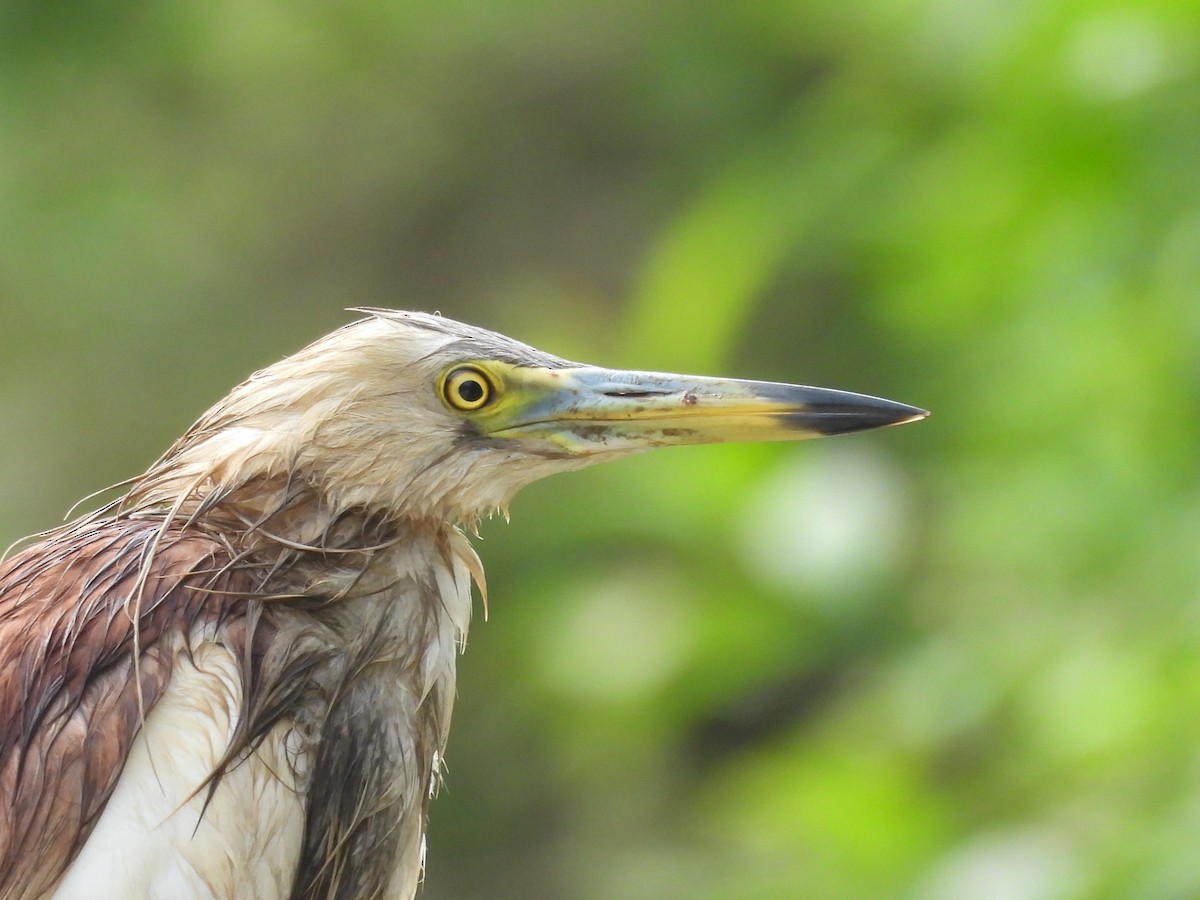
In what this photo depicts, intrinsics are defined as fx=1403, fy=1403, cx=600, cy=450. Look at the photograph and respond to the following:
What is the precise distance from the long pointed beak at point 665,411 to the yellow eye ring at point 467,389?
0.16 feet

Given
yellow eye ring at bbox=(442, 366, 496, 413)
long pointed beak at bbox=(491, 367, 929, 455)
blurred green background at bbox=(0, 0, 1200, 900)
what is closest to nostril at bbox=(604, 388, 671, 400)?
long pointed beak at bbox=(491, 367, 929, 455)

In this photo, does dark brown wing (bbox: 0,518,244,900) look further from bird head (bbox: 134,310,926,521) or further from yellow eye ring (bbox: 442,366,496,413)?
yellow eye ring (bbox: 442,366,496,413)

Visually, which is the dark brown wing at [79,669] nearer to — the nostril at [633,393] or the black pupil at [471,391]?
the black pupil at [471,391]

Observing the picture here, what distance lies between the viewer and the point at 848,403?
2.39m

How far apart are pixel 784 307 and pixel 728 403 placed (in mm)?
4388

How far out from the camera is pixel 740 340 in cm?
649

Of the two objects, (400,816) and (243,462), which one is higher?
(243,462)

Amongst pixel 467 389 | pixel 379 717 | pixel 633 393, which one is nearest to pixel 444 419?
pixel 467 389

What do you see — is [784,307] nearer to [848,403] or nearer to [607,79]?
[607,79]

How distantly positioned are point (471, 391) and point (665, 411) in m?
0.33

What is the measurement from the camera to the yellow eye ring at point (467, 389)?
2336 millimetres

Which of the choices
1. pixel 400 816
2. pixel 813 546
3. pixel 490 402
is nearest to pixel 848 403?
pixel 490 402

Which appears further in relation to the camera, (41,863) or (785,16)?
(785,16)

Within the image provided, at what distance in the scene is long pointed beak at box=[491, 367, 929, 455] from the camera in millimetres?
2355
